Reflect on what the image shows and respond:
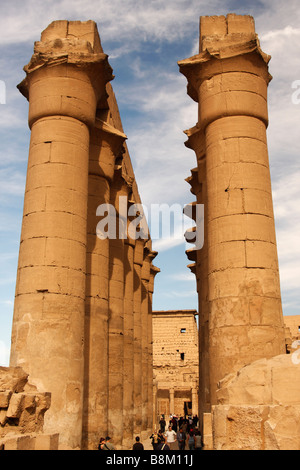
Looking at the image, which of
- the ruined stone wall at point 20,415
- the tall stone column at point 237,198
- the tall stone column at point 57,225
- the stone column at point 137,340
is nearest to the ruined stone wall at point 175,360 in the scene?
the stone column at point 137,340

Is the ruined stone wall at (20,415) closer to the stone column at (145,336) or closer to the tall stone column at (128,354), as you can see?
the tall stone column at (128,354)

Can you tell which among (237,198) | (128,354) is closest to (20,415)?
(237,198)

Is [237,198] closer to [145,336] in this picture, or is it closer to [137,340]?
[137,340]

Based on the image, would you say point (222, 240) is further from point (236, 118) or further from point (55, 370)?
point (55, 370)

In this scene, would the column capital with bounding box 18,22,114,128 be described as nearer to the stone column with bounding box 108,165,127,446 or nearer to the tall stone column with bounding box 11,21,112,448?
the tall stone column with bounding box 11,21,112,448

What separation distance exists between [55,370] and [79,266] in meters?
2.21

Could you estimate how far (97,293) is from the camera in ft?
43.0

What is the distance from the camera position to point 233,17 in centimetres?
1187

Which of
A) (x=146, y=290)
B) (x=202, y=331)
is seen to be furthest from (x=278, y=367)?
(x=146, y=290)

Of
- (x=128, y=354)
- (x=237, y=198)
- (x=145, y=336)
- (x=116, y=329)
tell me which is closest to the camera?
(x=237, y=198)

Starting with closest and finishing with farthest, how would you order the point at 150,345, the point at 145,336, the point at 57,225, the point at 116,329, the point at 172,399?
the point at 57,225 → the point at 116,329 → the point at 145,336 → the point at 150,345 → the point at 172,399

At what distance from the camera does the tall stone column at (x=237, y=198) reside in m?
9.64

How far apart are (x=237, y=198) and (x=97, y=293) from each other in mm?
4836

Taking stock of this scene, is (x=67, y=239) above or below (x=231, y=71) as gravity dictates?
below
